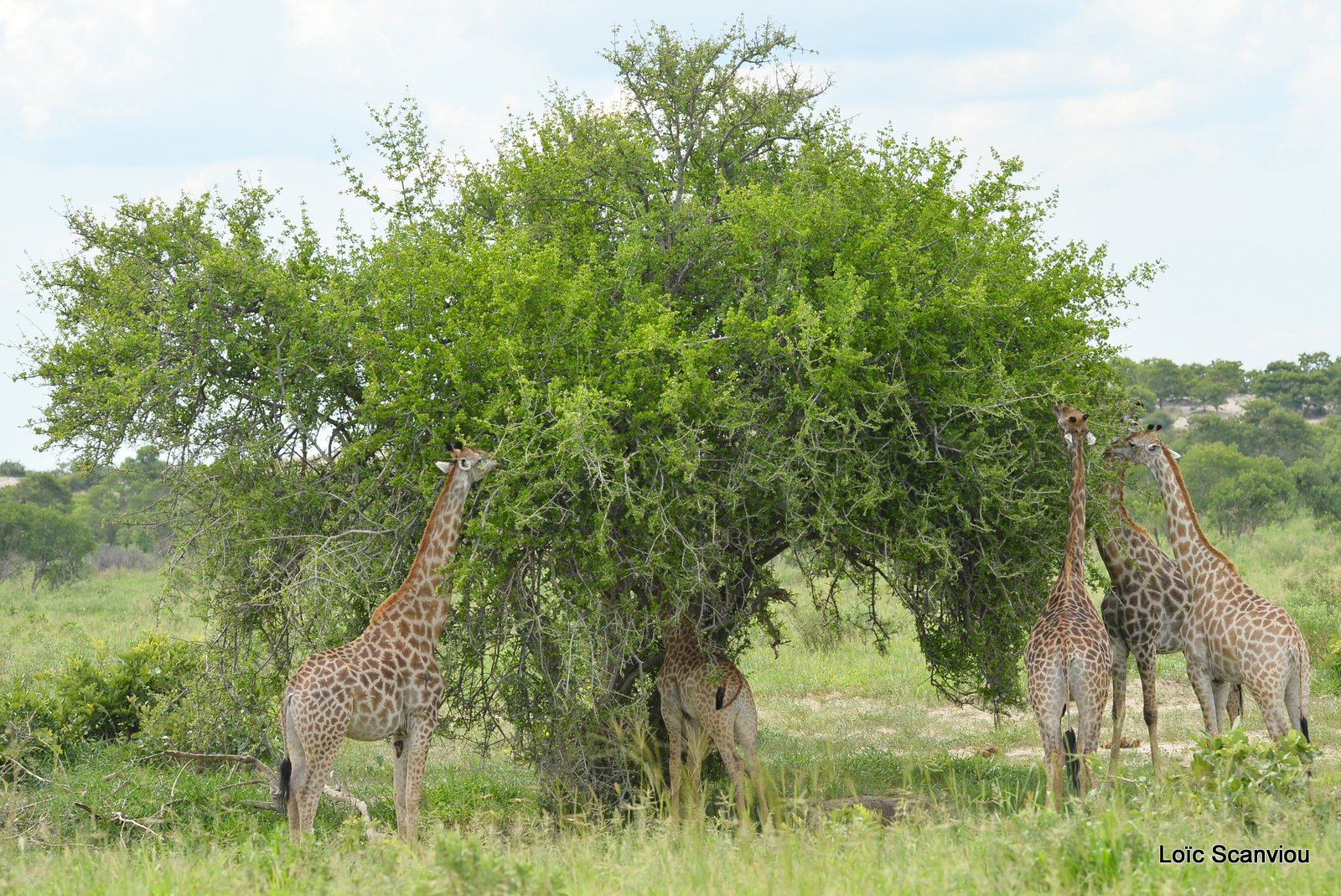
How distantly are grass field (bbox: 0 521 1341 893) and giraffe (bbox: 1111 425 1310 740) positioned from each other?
82cm

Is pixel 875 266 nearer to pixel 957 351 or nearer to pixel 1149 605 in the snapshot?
pixel 957 351

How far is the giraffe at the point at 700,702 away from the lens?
10.3 metres

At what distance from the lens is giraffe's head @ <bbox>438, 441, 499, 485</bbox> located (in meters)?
9.04

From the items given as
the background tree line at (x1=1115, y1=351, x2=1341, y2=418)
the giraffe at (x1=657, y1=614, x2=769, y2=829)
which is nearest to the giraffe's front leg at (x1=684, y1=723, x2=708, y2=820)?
the giraffe at (x1=657, y1=614, x2=769, y2=829)

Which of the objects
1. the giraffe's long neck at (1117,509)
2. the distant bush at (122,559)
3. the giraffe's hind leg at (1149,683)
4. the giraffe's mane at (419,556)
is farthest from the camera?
the distant bush at (122,559)

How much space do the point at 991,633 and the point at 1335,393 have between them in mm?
64126

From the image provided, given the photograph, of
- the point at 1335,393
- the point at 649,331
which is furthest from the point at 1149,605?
the point at 1335,393

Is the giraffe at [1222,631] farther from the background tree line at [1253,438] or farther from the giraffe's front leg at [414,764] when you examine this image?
the giraffe's front leg at [414,764]

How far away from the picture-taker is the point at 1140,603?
1076 centimetres

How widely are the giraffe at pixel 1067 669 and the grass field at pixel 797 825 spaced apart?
37 cm

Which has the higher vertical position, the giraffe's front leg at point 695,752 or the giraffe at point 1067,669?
the giraffe at point 1067,669

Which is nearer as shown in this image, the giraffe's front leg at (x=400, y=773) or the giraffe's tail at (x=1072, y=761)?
the giraffe's tail at (x=1072, y=761)

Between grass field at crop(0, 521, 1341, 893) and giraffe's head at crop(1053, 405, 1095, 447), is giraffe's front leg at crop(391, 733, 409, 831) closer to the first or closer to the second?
grass field at crop(0, 521, 1341, 893)

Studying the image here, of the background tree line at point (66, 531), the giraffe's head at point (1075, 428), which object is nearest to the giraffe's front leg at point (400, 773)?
the giraffe's head at point (1075, 428)
